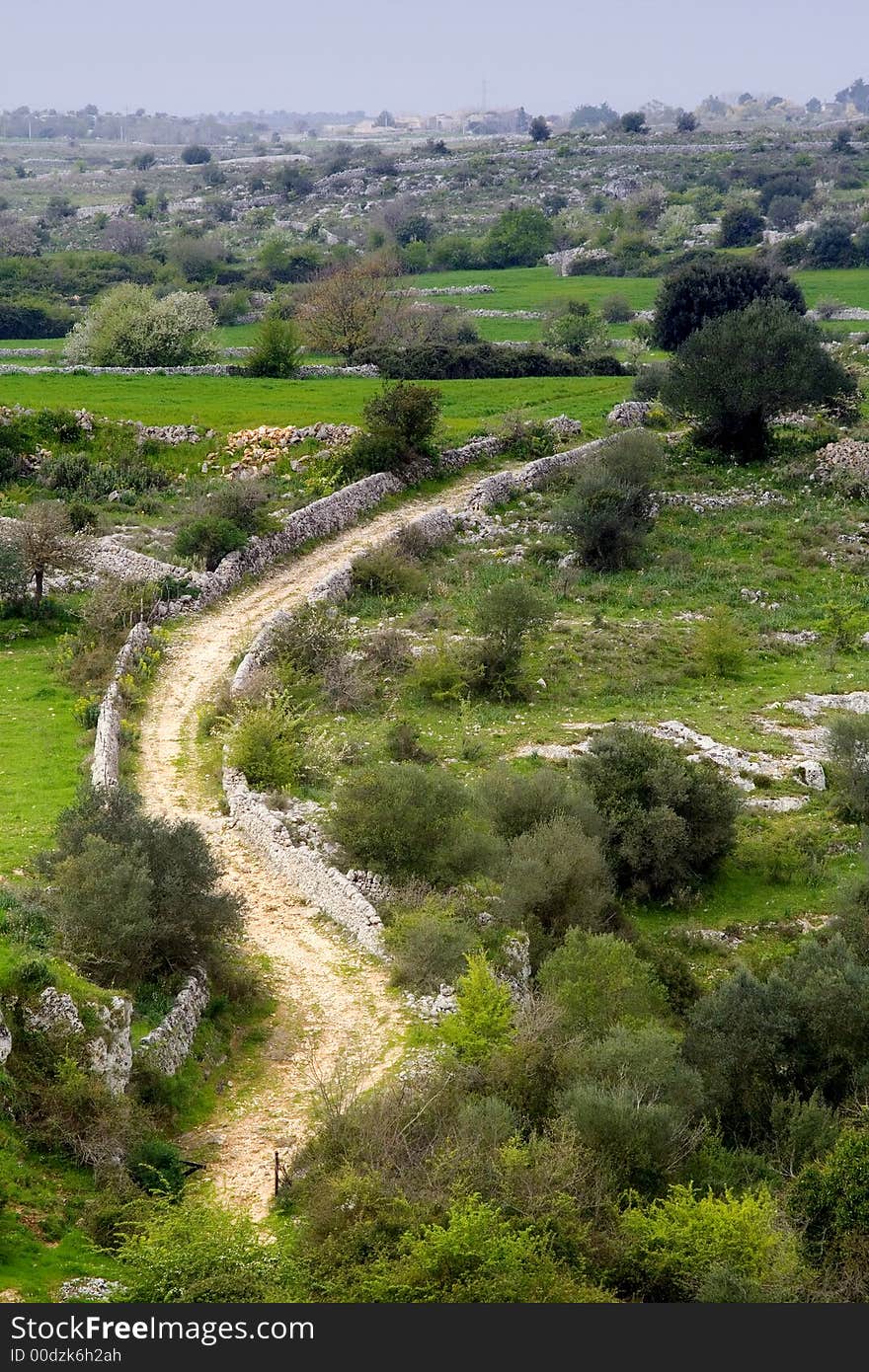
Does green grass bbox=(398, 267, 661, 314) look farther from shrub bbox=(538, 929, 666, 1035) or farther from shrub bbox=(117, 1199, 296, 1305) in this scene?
shrub bbox=(117, 1199, 296, 1305)

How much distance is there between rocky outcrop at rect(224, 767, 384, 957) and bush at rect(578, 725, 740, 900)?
476 centimetres

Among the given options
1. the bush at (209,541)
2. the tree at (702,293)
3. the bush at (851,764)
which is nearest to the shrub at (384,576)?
the bush at (209,541)

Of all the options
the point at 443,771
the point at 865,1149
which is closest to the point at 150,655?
the point at 443,771

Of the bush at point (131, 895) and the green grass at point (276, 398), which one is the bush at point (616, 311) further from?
the bush at point (131, 895)

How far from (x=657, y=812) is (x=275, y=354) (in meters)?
39.0

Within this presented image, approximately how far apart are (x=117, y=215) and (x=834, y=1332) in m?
136

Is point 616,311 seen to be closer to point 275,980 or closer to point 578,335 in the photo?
point 578,335

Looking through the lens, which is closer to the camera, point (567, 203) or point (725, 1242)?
point (725, 1242)

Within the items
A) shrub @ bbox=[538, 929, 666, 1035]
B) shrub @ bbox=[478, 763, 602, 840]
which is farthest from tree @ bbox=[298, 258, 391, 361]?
shrub @ bbox=[538, 929, 666, 1035]

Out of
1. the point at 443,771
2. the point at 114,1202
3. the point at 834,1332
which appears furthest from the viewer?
the point at 443,771

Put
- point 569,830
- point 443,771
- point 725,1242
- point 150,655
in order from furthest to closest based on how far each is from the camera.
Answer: point 150,655 < point 443,771 < point 569,830 < point 725,1242

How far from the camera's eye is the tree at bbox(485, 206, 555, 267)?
350ft

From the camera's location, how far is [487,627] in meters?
32.8

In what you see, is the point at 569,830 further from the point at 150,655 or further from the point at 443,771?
the point at 150,655
